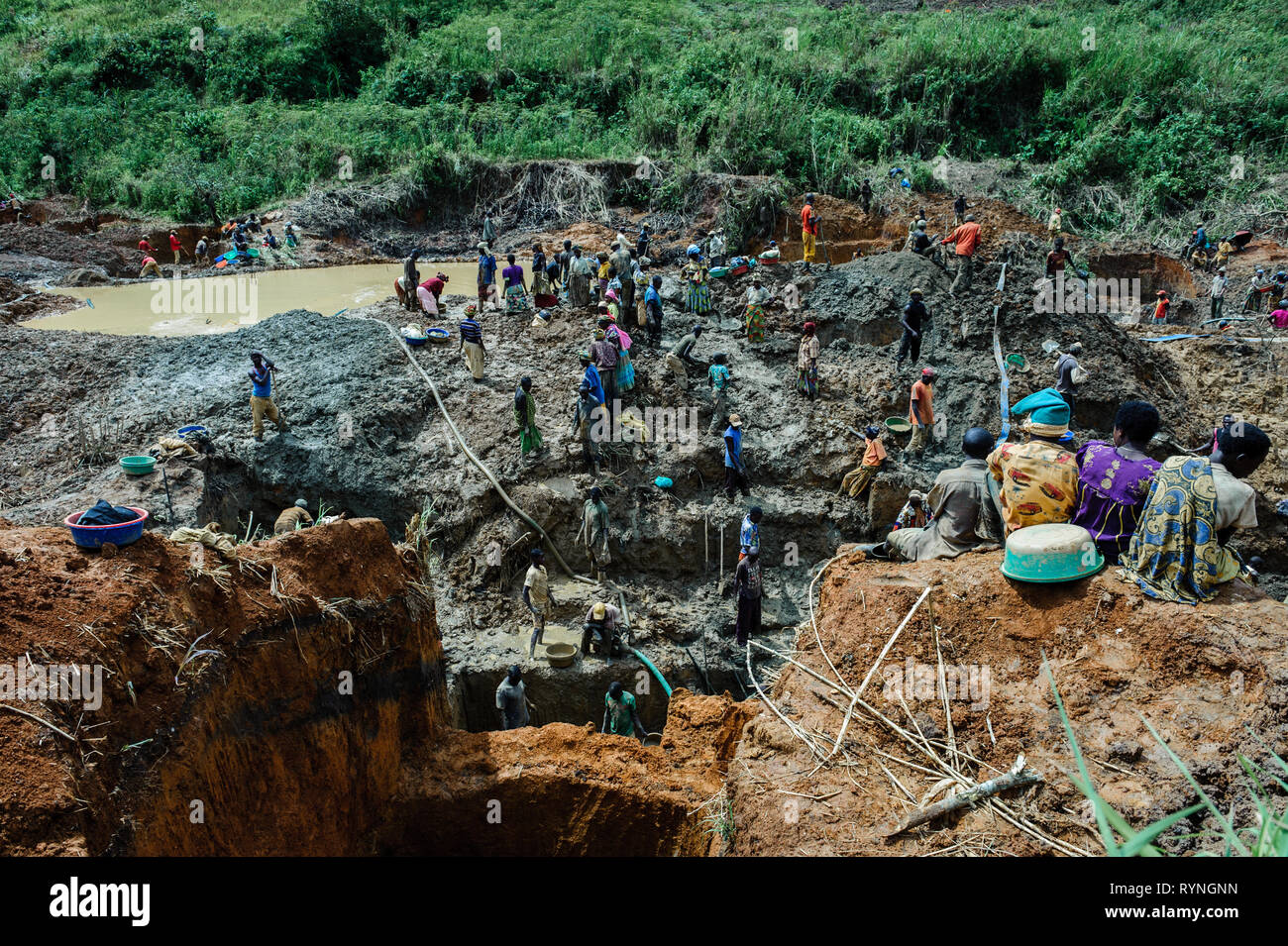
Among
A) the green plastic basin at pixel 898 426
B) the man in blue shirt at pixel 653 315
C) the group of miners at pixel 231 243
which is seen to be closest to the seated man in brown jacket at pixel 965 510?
the green plastic basin at pixel 898 426

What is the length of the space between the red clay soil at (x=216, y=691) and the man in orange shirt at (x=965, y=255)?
11.2 meters

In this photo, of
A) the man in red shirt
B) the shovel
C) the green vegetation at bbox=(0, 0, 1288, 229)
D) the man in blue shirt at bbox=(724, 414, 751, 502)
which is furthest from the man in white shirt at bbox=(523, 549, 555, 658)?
the man in red shirt

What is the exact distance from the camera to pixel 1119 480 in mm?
4430

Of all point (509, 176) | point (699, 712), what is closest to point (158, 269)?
point (509, 176)

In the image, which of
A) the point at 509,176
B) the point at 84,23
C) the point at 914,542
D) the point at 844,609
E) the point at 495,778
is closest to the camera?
the point at 844,609

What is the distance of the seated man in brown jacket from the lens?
16.7ft

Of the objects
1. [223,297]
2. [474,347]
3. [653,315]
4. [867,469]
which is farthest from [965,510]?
[223,297]

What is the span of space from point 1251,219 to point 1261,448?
21170 mm

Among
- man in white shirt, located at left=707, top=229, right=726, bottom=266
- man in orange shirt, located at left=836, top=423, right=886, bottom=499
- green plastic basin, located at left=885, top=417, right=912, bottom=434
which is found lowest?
man in orange shirt, located at left=836, top=423, right=886, bottom=499

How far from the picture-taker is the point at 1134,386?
13.0 meters

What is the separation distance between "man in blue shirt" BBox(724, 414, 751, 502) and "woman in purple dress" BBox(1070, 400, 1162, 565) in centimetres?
675

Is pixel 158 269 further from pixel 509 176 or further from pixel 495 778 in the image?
pixel 495 778

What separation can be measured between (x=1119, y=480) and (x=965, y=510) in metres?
0.98

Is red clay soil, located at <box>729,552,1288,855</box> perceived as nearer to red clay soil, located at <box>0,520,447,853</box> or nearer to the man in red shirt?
red clay soil, located at <box>0,520,447,853</box>
